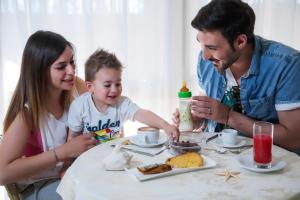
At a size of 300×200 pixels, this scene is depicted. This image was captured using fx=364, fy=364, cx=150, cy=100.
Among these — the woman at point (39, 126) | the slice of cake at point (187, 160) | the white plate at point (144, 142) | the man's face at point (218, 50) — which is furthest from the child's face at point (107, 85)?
the slice of cake at point (187, 160)

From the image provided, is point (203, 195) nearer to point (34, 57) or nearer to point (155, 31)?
point (34, 57)

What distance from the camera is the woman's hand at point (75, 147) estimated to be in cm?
147

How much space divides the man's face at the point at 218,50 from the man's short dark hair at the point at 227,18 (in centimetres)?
2

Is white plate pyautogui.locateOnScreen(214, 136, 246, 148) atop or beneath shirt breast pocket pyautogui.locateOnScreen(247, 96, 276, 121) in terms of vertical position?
beneath

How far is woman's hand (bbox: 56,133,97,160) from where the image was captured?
1.47 m

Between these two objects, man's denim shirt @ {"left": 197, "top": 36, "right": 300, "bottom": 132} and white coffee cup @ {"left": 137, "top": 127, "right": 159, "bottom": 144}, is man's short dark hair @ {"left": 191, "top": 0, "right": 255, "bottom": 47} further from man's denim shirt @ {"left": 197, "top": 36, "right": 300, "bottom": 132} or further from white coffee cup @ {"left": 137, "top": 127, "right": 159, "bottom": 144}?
white coffee cup @ {"left": 137, "top": 127, "right": 159, "bottom": 144}

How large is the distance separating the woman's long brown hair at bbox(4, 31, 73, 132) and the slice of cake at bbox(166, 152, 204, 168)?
68cm

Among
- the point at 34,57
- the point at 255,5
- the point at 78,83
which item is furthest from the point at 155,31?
the point at 34,57

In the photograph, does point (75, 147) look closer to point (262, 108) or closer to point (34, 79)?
point (34, 79)

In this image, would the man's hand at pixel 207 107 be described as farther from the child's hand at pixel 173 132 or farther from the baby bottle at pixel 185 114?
the child's hand at pixel 173 132

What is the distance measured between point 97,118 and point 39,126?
0.25 m

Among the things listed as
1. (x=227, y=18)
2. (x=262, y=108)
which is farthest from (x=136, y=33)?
(x=262, y=108)

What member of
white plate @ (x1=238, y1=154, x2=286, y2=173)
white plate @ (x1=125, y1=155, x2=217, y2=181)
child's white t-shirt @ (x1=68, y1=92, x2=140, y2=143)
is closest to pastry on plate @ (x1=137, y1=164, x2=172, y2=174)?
white plate @ (x1=125, y1=155, x2=217, y2=181)

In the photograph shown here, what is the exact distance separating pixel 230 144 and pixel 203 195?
1.36 feet
